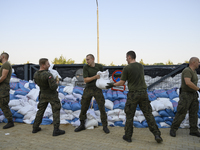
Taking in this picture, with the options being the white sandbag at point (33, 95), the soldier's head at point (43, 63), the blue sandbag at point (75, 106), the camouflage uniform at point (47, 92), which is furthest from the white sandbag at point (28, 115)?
the soldier's head at point (43, 63)

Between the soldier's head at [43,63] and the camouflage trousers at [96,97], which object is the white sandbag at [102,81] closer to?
the camouflage trousers at [96,97]

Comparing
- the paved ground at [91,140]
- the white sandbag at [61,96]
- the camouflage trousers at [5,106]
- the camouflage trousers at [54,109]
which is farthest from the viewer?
the white sandbag at [61,96]

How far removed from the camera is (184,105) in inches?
152

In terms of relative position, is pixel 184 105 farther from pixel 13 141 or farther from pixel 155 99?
pixel 13 141

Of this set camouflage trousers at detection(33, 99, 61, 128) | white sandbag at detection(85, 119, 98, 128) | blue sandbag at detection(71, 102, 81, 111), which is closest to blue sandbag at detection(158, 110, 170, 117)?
white sandbag at detection(85, 119, 98, 128)

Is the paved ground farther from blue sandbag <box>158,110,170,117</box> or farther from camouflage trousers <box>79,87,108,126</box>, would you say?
camouflage trousers <box>79,87,108,126</box>

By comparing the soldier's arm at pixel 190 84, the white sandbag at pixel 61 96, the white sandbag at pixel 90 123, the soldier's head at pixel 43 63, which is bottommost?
the white sandbag at pixel 90 123

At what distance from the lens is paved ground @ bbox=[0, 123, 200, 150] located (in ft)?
11.2

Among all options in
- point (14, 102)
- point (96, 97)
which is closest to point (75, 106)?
point (96, 97)

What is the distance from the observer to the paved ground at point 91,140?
3.40 metres

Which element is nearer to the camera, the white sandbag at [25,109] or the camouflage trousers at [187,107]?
the camouflage trousers at [187,107]

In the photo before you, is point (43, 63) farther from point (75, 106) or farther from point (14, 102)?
point (14, 102)

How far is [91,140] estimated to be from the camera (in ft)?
12.4

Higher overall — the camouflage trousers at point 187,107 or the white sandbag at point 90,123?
the camouflage trousers at point 187,107
